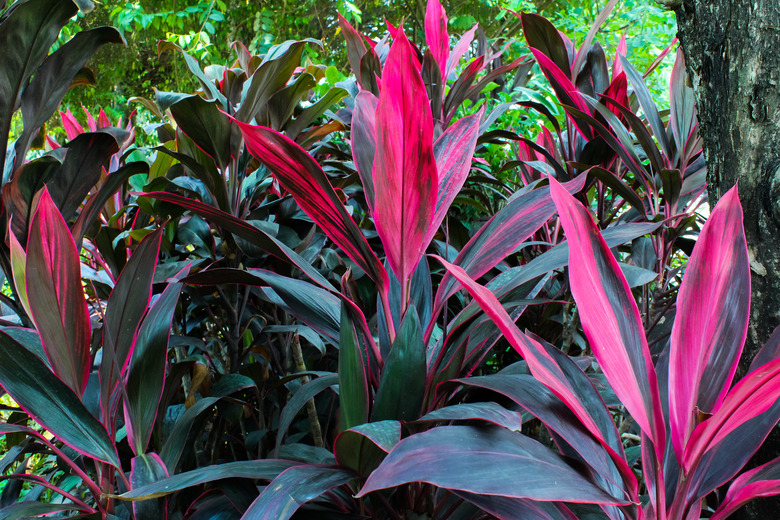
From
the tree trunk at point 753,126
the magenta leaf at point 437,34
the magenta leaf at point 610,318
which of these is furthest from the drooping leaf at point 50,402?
the magenta leaf at point 437,34

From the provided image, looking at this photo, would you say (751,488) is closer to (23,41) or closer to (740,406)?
(740,406)

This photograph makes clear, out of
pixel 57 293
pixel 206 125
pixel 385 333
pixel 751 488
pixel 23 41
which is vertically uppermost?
pixel 23 41

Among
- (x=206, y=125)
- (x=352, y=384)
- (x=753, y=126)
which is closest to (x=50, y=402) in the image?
(x=352, y=384)

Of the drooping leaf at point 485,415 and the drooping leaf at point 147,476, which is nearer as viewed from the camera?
the drooping leaf at point 485,415

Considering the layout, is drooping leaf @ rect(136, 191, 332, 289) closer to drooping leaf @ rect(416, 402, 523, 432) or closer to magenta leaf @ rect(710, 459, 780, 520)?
drooping leaf @ rect(416, 402, 523, 432)

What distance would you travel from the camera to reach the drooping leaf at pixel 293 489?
0.42 m

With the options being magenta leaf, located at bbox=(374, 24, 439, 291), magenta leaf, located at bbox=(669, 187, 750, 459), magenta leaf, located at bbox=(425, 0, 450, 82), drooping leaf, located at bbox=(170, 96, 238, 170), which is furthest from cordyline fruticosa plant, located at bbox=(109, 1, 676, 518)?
magenta leaf, located at bbox=(425, 0, 450, 82)

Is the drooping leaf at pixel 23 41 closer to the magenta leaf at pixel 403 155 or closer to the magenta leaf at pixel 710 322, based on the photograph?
the magenta leaf at pixel 403 155

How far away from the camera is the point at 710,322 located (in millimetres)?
439

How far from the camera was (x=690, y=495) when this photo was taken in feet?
1.48

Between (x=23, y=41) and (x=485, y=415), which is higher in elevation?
(x=23, y=41)

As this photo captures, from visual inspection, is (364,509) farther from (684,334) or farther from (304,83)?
(304,83)

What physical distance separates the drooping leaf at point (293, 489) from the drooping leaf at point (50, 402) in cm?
22

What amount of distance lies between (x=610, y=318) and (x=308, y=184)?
0.96 feet
